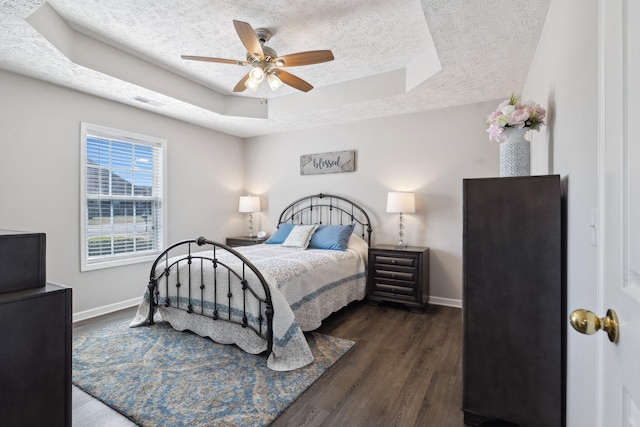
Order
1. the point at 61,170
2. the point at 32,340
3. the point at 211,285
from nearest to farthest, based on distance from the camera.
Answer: the point at 32,340, the point at 211,285, the point at 61,170

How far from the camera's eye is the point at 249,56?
255cm

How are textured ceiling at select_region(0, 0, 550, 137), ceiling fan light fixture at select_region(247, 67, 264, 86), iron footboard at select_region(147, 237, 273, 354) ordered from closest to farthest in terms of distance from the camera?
textured ceiling at select_region(0, 0, 550, 137)
iron footboard at select_region(147, 237, 273, 354)
ceiling fan light fixture at select_region(247, 67, 264, 86)

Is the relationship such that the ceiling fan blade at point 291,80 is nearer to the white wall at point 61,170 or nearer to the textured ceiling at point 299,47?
the textured ceiling at point 299,47

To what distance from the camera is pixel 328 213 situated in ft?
15.5

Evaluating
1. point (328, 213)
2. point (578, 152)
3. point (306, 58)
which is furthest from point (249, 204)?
point (578, 152)

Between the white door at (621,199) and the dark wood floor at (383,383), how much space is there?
1375 mm

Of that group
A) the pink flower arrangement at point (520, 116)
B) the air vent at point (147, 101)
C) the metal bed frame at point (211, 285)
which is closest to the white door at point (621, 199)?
the pink flower arrangement at point (520, 116)

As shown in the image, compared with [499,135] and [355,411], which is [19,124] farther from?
[499,135]

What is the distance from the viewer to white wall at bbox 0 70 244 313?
9.61 ft

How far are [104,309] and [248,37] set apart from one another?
338cm

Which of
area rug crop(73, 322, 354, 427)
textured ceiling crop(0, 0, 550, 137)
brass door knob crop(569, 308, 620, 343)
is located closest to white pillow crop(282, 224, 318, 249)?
area rug crop(73, 322, 354, 427)

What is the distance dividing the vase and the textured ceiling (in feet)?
2.75

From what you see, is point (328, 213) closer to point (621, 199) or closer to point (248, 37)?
point (248, 37)

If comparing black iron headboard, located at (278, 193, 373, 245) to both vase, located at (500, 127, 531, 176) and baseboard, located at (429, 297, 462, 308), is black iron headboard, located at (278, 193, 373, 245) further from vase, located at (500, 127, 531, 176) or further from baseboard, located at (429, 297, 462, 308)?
vase, located at (500, 127, 531, 176)
